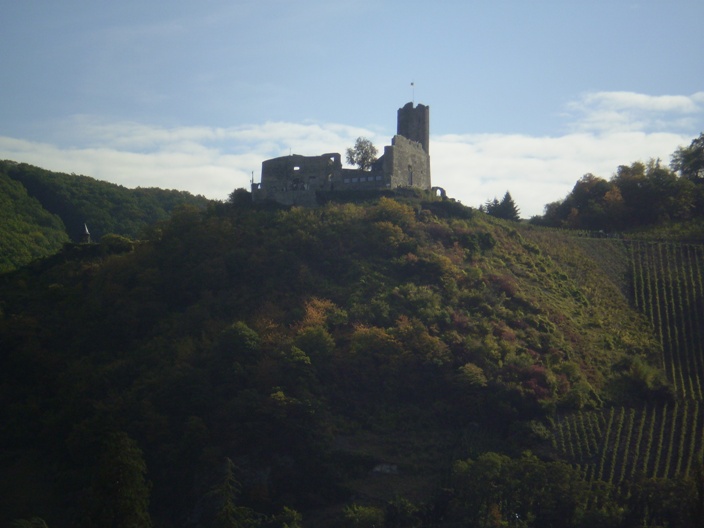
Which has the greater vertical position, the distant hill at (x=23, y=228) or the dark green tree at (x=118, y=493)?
the distant hill at (x=23, y=228)

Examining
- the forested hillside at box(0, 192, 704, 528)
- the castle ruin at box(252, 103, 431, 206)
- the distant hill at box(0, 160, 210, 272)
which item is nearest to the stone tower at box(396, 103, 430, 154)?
the castle ruin at box(252, 103, 431, 206)

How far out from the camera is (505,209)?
227 feet

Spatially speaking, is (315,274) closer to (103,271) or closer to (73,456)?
(103,271)

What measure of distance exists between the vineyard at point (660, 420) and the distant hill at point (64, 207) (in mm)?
37678

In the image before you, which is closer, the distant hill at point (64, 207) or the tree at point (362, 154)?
the tree at point (362, 154)

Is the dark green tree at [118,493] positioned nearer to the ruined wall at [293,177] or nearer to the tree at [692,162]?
the ruined wall at [293,177]

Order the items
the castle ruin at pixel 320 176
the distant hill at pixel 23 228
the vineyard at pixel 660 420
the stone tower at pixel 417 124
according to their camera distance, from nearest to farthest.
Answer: the vineyard at pixel 660 420 → the castle ruin at pixel 320 176 → the stone tower at pixel 417 124 → the distant hill at pixel 23 228

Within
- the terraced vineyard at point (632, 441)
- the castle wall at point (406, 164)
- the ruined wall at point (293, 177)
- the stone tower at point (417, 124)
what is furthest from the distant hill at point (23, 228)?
the terraced vineyard at point (632, 441)

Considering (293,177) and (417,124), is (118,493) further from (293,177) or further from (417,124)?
(417,124)

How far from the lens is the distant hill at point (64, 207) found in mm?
74750

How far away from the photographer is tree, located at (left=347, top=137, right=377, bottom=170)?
191 feet

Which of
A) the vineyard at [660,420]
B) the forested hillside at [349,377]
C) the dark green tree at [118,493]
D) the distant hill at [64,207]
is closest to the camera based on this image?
the dark green tree at [118,493]

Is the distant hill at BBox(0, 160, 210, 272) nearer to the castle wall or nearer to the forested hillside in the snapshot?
the forested hillside

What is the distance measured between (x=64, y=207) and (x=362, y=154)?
3646 centimetres
